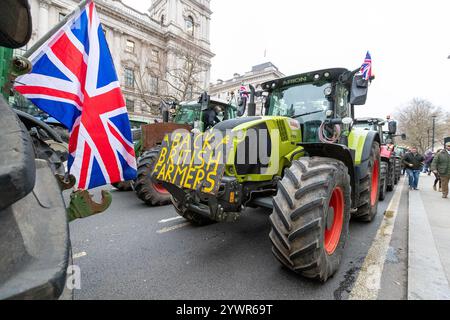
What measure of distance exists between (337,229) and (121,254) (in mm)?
2783

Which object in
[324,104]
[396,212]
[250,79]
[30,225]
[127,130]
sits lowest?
[396,212]

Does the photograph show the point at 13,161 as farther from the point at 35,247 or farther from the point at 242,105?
the point at 242,105

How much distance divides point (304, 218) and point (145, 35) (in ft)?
135

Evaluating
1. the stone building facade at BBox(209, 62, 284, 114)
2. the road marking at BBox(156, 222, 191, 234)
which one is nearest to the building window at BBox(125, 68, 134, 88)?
the stone building facade at BBox(209, 62, 284, 114)

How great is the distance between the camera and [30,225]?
101 cm

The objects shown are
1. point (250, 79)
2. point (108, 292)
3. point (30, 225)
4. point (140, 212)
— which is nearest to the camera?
point (30, 225)

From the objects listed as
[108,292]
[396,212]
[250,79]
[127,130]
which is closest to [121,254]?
[108,292]

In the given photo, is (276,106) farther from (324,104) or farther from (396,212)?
(396,212)

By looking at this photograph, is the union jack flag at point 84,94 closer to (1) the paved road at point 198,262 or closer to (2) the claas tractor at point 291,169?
(2) the claas tractor at point 291,169

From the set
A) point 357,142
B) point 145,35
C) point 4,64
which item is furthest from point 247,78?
point 4,64

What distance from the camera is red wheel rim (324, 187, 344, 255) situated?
9.83 ft

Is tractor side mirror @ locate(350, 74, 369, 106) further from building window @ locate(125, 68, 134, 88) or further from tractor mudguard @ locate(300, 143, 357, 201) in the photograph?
building window @ locate(125, 68, 134, 88)

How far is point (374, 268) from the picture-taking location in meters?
3.00
